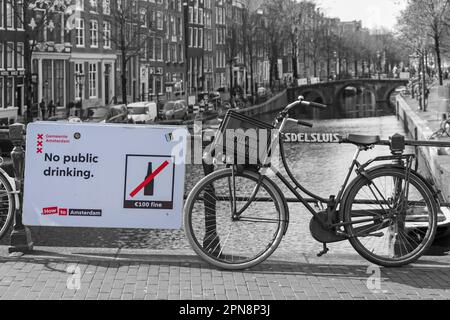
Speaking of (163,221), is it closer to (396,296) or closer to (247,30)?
(396,296)

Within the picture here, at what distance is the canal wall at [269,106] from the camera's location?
58716mm

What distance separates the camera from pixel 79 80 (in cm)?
5159

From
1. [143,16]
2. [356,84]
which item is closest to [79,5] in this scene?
[143,16]

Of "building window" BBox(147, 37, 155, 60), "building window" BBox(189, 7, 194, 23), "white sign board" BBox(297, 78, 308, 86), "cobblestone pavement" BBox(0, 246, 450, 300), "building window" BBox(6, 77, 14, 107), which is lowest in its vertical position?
"cobblestone pavement" BBox(0, 246, 450, 300)

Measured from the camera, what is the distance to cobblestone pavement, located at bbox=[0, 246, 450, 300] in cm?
504

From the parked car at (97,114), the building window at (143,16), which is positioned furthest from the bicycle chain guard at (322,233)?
the building window at (143,16)

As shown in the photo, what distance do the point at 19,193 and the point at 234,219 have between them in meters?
1.63

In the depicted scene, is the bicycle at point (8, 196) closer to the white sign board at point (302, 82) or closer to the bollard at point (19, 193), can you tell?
the bollard at point (19, 193)

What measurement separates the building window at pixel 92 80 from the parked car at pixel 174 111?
9.11m

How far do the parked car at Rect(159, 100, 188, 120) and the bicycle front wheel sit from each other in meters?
38.2

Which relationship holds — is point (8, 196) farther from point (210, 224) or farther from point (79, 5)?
point (79, 5)

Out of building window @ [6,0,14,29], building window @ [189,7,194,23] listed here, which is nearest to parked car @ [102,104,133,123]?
building window @ [6,0,14,29]

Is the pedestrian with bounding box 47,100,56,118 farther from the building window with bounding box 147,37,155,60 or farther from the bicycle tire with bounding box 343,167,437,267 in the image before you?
the bicycle tire with bounding box 343,167,437,267

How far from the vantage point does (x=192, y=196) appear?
5.71 meters
